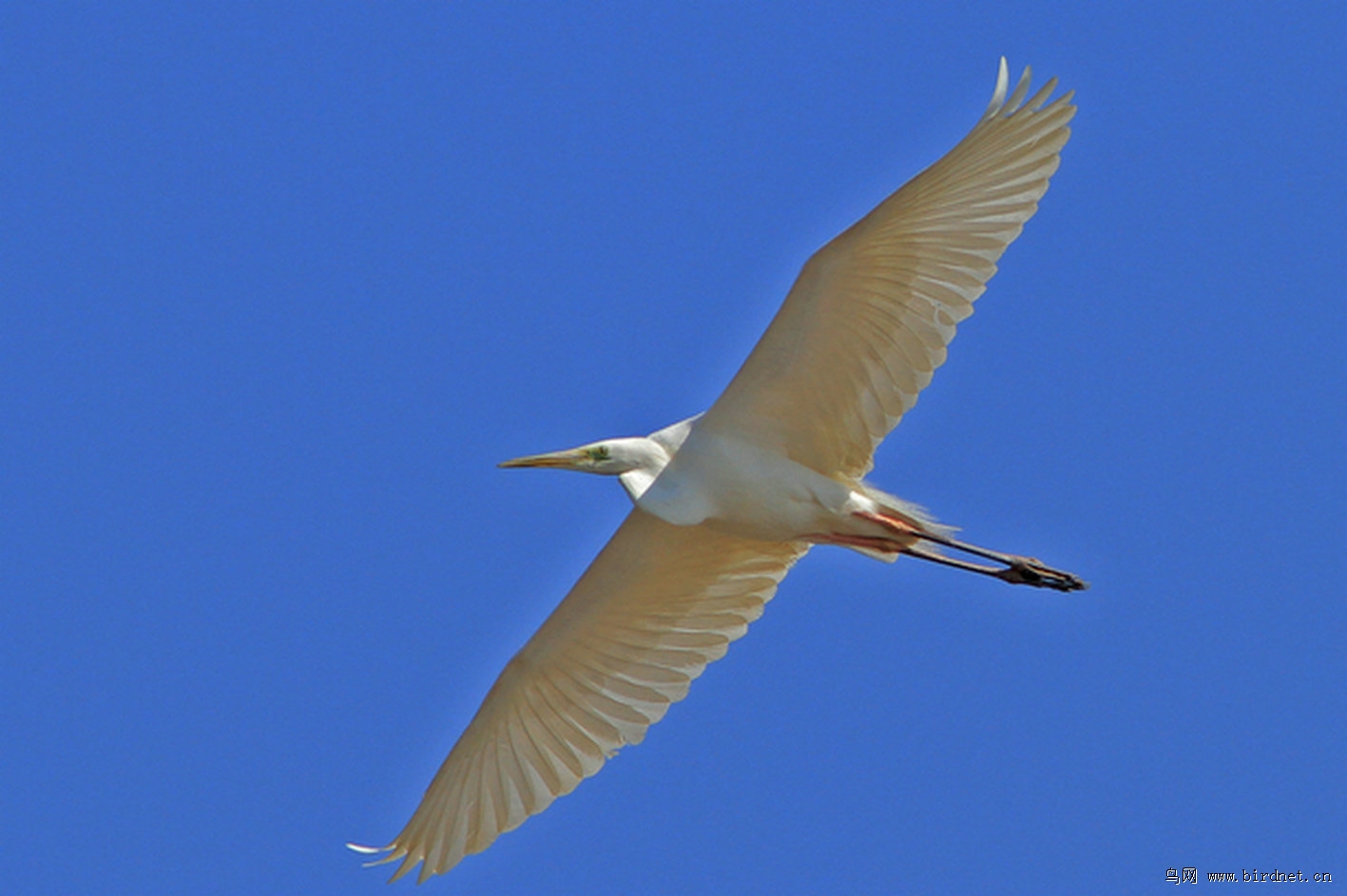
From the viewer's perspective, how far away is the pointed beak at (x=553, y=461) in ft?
38.0

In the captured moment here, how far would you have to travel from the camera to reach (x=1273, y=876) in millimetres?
10016

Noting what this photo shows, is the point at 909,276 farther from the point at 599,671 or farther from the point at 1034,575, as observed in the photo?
the point at 599,671

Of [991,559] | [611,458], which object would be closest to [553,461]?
[611,458]

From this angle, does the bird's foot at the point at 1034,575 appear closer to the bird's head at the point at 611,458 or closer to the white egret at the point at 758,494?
the white egret at the point at 758,494

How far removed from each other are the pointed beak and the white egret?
1 centimetres

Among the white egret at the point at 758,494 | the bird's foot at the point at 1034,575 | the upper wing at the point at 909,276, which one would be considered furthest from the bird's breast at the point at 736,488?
the bird's foot at the point at 1034,575

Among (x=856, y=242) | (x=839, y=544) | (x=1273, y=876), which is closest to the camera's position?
(x=1273, y=876)

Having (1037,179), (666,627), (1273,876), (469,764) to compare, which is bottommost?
(1273,876)

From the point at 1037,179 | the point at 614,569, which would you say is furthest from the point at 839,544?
the point at 1037,179

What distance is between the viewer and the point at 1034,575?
12.2 meters

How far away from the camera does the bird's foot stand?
12172 mm

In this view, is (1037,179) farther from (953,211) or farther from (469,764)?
(469,764)

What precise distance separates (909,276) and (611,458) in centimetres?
202

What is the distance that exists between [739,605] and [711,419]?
138 cm
